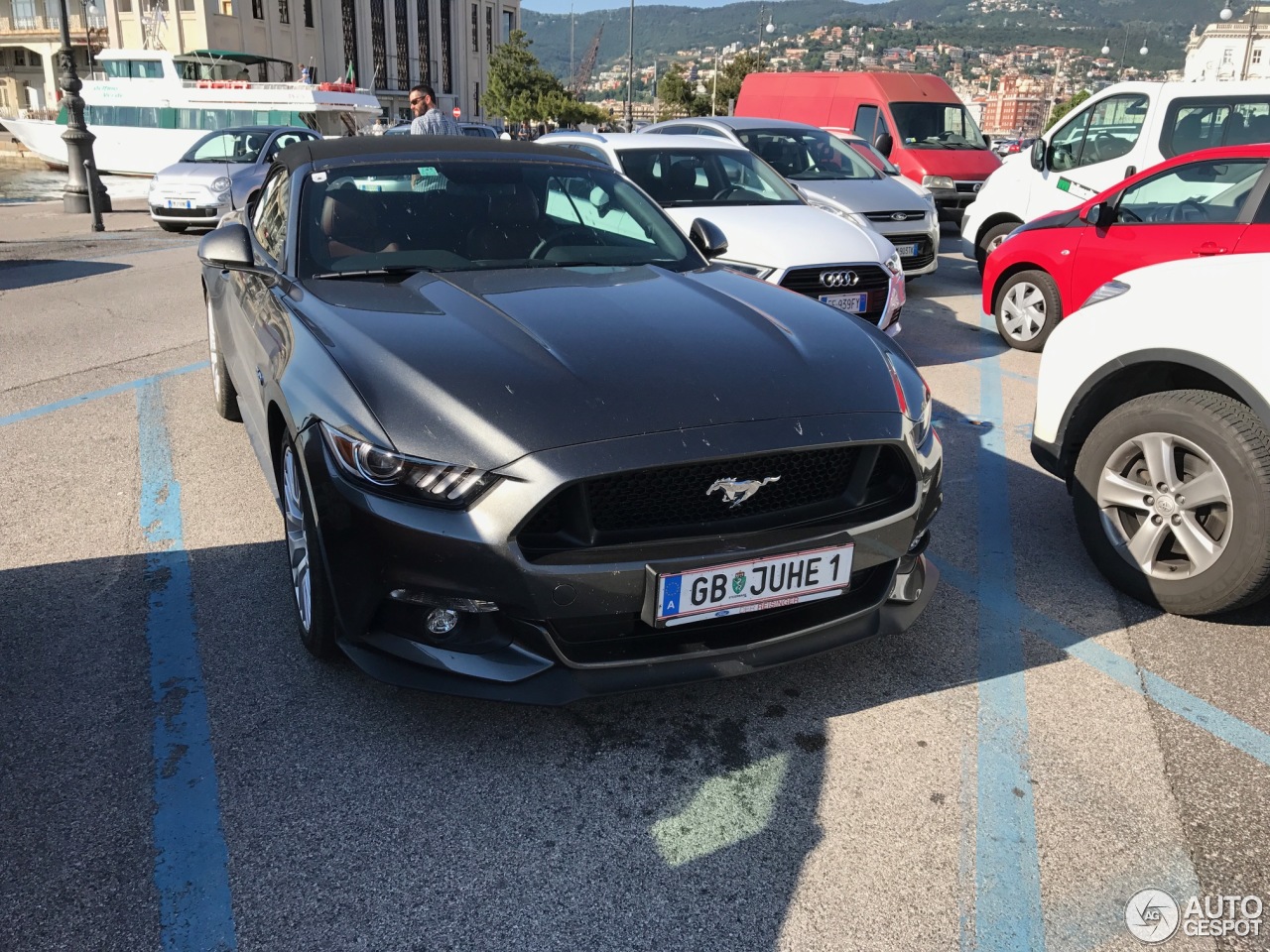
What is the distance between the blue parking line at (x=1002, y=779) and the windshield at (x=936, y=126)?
39.6 ft

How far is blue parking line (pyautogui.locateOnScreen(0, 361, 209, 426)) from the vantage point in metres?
5.88

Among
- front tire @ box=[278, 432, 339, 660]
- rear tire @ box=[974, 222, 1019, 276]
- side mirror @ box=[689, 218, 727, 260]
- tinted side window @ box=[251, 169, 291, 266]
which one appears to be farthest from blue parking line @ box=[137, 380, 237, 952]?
rear tire @ box=[974, 222, 1019, 276]

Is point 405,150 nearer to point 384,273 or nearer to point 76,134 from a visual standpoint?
point 384,273

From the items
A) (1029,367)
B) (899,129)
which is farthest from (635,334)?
(899,129)

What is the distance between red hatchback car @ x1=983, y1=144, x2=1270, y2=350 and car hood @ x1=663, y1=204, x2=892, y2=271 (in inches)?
55.8

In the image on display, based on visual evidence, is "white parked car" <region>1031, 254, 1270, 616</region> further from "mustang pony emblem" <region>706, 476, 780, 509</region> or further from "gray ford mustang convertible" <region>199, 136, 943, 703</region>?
"mustang pony emblem" <region>706, 476, 780, 509</region>

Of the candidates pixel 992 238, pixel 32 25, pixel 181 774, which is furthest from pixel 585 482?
pixel 32 25

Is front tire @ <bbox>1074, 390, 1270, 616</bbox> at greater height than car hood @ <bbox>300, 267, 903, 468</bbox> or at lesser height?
lesser

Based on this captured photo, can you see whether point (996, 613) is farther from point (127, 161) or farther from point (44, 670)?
point (127, 161)

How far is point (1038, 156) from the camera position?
34.3ft

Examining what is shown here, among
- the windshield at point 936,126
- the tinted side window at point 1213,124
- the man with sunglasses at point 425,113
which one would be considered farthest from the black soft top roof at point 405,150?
the windshield at point 936,126

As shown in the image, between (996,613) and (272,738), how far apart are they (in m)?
2.53

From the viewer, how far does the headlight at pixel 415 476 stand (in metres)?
2.56

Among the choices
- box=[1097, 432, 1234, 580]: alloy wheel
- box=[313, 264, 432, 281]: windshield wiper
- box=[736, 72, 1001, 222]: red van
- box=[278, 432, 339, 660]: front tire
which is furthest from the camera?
box=[736, 72, 1001, 222]: red van
